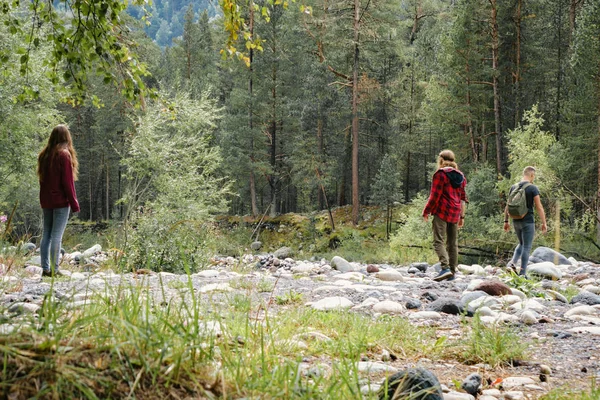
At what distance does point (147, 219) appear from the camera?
870 centimetres

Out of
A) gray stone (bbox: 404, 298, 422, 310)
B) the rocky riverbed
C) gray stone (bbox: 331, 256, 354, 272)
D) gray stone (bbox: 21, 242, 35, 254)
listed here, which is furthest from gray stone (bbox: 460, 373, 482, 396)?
gray stone (bbox: 331, 256, 354, 272)

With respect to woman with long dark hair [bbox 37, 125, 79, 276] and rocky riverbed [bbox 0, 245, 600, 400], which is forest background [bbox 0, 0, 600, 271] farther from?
rocky riverbed [bbox 0, 245, 600, 400]

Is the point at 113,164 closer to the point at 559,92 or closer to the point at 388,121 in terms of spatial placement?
the point at 388,121

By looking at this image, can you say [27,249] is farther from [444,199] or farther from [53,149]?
[444,199]

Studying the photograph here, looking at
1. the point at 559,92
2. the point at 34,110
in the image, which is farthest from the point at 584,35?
the point at 34,110

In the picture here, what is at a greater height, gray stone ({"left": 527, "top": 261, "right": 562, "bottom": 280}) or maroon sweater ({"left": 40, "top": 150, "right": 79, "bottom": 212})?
maroon sweater ({"left": 40, "top": 150, "right": 79, "bottom": 212})

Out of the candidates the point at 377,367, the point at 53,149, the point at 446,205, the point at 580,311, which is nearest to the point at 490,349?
the point at 377,367

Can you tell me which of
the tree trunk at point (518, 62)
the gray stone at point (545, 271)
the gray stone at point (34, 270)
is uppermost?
the tree trunk at point (518, 62)

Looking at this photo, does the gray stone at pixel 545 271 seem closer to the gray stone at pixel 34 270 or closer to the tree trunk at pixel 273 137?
the gray stone at pixel 34 270

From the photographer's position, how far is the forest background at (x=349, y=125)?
17.0m

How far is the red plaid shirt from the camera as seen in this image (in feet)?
25.1

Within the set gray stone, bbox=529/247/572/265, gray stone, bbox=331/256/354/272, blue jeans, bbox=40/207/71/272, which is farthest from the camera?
gray stone, bbox=529/247/572/265

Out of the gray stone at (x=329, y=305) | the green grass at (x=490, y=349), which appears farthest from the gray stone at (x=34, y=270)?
Result: the green grass at (x=490, y=349)

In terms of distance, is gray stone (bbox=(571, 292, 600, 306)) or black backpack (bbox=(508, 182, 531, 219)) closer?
gray stone (bbox=(571, 292, 600, 306))
